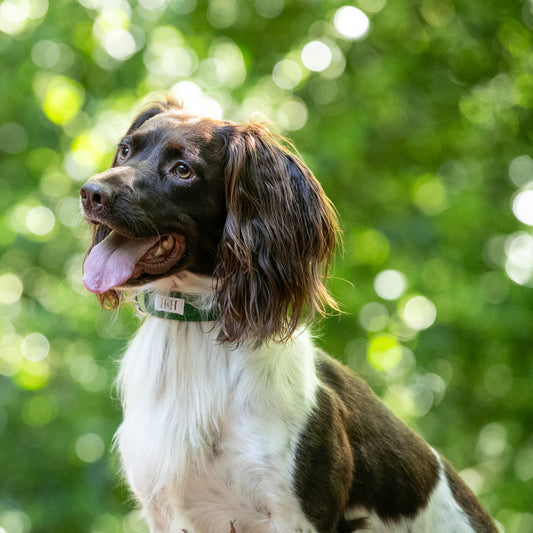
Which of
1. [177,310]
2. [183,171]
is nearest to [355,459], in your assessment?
[177,310]

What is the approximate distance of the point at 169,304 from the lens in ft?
9.32

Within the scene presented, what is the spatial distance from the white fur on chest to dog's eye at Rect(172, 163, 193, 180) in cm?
55

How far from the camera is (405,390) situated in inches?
297

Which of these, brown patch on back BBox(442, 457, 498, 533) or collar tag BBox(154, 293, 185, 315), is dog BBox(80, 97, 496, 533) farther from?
brown patch on back BBox(442, 457, 498, 533)

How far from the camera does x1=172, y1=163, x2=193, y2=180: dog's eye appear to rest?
273 centimetres

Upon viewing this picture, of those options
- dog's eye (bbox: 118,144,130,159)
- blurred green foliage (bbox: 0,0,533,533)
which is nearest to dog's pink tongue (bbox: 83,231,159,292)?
dog's eye (bbox: 118,144,130,159)

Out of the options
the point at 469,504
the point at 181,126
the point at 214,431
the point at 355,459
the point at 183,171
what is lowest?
the point at 469,504

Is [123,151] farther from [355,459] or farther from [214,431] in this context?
[355,459]

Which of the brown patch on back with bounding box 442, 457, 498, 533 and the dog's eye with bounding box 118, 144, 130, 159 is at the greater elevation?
the dog's eye with bounding box 118, 144, 130, 159

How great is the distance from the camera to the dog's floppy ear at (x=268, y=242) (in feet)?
8.91

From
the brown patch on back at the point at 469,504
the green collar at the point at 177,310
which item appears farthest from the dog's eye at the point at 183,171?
the brown patch on back at the point at 469,504

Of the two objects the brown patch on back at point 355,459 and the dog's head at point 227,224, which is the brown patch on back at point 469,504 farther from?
the dog's head at point 227,224

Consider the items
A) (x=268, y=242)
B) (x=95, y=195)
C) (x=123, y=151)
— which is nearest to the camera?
(x=95, y=195)

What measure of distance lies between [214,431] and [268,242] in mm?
688
